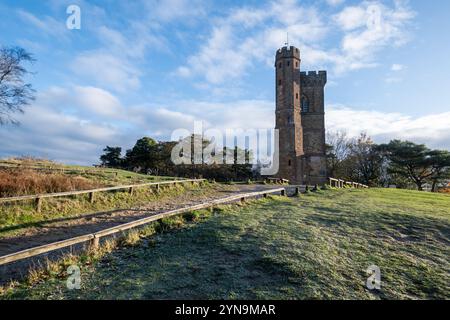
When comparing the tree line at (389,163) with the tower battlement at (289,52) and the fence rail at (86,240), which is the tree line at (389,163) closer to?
the tower battlement at (289,52)

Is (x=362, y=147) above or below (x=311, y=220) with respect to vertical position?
above

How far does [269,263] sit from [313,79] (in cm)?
4047

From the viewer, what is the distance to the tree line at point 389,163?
39938 mm

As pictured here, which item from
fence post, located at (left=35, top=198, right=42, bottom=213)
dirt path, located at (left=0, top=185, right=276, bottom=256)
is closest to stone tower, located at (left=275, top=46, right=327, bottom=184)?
dirt path, located at (left=0, top=185, right=276, bottom=256)

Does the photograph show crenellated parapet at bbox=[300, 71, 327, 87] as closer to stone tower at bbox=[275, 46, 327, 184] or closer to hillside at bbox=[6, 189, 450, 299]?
stone tower at bbox=[275, 46, 327, 184]

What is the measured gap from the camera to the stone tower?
123 feet

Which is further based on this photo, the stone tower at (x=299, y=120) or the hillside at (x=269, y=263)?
the stone tower at (x=299, y=120)

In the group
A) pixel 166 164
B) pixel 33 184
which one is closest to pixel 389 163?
pixel 166 164

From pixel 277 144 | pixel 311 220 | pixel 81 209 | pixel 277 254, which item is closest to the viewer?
pixel 277 254

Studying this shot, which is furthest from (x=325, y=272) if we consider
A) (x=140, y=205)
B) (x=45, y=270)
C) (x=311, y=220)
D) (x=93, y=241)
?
(x=140, y=205)

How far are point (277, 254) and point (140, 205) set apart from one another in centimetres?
819

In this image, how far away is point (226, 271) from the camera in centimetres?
492

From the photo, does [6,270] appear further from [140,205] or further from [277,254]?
[140,205]

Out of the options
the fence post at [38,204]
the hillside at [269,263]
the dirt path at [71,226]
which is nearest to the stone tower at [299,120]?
the dirt path at [71,226]
